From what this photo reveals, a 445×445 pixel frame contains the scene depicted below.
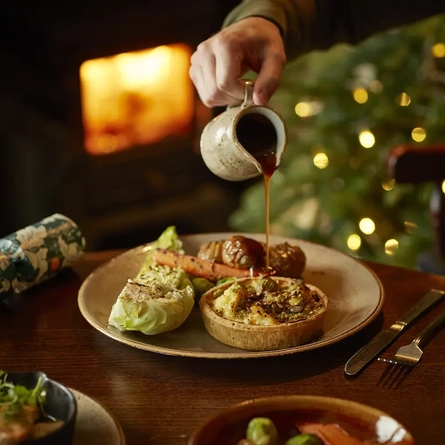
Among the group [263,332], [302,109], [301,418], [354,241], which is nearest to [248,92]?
[263,332]

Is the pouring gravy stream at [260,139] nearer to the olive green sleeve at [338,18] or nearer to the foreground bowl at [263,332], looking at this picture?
the foreground bowl at [263,332]

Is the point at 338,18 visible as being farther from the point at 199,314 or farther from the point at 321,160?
the point at 199,314

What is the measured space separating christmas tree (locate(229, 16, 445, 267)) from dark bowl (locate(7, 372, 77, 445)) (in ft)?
7.39

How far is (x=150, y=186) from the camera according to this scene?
366 cm

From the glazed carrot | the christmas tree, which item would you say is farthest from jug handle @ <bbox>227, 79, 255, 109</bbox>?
the christmas tree

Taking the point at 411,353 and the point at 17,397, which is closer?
the point at 17,397

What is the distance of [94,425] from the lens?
1.08m

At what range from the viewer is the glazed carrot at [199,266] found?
5.36 feet

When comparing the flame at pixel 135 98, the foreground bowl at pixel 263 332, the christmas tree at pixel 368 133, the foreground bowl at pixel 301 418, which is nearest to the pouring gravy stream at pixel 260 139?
the foreground bowl at pixel 263 332

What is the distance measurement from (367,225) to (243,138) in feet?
5.88

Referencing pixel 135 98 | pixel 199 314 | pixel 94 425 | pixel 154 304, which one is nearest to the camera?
pixel 94 425

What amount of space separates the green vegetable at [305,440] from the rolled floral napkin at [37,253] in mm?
798

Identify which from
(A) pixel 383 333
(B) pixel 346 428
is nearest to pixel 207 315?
(A) pixel 383 333

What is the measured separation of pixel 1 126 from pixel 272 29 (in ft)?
5.43
